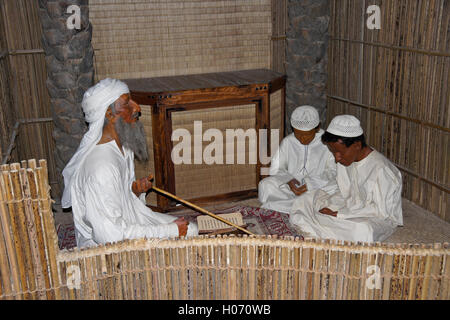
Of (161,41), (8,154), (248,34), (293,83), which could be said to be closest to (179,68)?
(161,41)

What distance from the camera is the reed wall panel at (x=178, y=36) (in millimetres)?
5461

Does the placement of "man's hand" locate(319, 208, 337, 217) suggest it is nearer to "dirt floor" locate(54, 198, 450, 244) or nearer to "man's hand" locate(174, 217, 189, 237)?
"dirt floor" locate(54, 198, 450, 244)

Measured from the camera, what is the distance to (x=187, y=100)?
496 cm

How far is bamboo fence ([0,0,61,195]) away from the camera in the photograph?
15.7ft

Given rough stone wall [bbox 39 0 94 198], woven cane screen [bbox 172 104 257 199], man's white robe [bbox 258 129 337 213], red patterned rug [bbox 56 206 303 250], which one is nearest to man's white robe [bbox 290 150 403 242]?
red patterned rug [bbox 56 206 303 250]

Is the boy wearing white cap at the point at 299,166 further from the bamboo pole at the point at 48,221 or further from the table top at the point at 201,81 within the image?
the bamboo pole at the point at 48,221

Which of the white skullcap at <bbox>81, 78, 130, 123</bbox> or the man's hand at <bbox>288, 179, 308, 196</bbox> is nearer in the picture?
the white skullcap at <bbox>81, 78, 130, 123</bbox>

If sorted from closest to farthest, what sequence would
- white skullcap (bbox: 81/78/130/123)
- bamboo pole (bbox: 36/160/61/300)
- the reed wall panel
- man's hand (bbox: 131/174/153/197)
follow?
bamboo pole (bbox: 36/160/61/300) → white skullcap (bbox: 81/78/130/123) → man's hand (bbox: 131/174/153/197) → the reed wall panel

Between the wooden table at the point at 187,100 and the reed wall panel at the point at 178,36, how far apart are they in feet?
1.12

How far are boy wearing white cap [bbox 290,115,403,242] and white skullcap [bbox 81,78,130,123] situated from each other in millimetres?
1804

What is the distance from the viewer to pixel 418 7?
15.5 feet

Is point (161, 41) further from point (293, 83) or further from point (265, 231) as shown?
point (265, 231)

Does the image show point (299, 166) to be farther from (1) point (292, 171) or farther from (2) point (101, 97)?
(2) point (101, 97)

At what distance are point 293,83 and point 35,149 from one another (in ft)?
10.6
